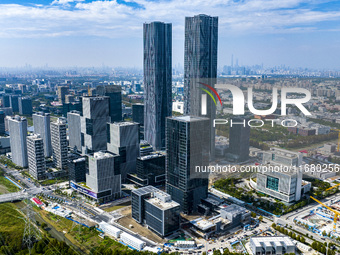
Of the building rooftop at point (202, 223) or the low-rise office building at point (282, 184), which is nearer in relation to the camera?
the building rooftop at point (202, 223)

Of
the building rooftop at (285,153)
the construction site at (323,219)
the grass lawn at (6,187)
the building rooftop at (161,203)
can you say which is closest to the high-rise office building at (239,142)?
the building rooftop at (285,153)

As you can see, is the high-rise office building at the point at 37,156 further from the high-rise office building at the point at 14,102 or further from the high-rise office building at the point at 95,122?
the high-rise office building at the point at 14,102

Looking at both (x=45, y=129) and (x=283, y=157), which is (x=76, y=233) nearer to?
(x=283, y=157)

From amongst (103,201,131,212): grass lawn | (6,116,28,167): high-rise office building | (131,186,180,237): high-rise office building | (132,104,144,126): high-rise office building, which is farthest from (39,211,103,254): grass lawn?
(132,104,144,126): high-rise office building

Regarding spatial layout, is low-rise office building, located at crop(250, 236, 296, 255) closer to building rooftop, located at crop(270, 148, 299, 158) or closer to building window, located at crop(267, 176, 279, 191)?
building window, located at crop(267, 176, 279, 191)

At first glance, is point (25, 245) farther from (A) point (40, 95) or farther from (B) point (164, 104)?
(A) point (40, 95)

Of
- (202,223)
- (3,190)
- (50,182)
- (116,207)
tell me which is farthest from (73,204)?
(202,223)

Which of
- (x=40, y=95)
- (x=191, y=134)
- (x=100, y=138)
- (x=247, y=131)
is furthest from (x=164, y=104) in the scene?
(x=40, y=95)
